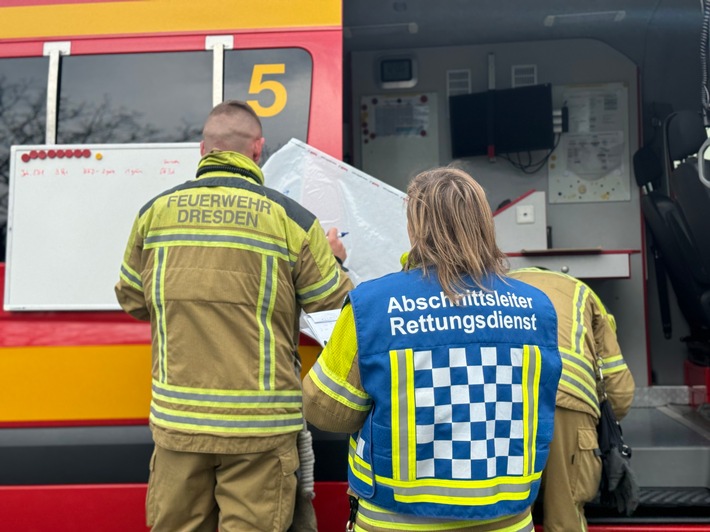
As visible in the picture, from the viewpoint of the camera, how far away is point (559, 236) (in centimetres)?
464

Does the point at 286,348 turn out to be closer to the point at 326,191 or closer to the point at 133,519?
the point at 326,191

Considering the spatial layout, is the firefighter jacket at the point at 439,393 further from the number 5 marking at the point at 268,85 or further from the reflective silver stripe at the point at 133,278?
the number 5 marking at the point at 268,85

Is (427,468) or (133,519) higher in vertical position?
(427,468)

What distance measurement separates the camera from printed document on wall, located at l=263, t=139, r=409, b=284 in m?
2.40

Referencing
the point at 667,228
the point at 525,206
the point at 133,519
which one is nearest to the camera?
the point at 133,519

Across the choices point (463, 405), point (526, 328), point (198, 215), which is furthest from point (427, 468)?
point (198, 215)

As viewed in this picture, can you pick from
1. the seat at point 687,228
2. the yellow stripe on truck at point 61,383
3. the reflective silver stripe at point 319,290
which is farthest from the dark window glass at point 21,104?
the seat at point 687,228

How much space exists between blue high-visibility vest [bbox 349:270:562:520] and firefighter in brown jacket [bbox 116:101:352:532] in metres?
0.54

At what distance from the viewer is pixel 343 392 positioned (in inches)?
59.4

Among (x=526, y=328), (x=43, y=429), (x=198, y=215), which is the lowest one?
(x=43, y=429)

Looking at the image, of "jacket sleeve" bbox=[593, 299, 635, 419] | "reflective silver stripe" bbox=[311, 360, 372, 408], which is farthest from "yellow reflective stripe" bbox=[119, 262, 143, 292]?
"jacket sleeve" bbox=[593, 299, 635, 419]

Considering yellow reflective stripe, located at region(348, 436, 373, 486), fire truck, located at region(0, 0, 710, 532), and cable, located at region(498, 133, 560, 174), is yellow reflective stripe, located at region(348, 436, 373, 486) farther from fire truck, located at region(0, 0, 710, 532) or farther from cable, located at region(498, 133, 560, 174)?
cable, located at region(498, 133, 560, 174)

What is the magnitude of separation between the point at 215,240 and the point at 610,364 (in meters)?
1.45

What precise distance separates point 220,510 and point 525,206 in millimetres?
3008
